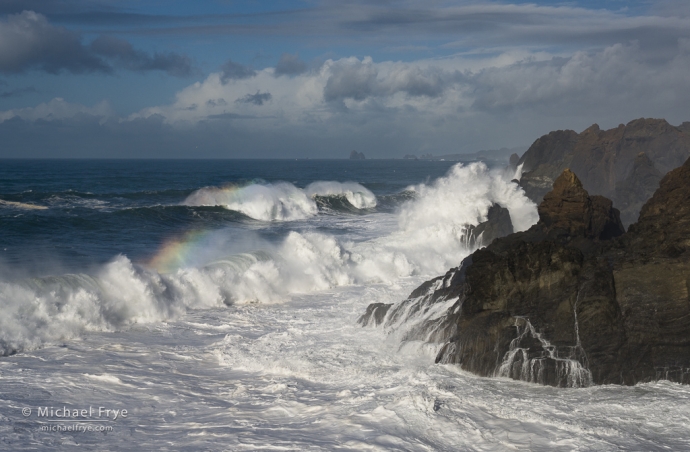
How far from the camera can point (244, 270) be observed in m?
18.1

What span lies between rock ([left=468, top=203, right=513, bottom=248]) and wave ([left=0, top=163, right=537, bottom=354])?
0.37 m

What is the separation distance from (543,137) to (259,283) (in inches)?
1601

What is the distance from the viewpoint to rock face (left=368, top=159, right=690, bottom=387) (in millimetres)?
9234

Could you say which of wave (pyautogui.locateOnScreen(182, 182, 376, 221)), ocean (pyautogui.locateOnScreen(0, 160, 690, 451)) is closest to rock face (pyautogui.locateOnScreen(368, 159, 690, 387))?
ocean (pyautogui.locateOnScreen(0, 160, 690, 451))

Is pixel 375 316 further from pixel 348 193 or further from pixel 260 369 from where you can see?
pixel 348 193

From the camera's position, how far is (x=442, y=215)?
88.7 ft

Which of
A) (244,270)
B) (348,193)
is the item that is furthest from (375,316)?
(348,193)

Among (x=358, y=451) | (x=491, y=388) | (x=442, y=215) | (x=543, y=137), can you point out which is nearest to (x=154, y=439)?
(x=358, y=451)

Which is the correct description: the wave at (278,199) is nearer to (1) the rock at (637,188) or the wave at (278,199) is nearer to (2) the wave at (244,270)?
(2) the wave at (244,270)

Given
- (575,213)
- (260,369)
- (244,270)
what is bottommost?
(260,369)

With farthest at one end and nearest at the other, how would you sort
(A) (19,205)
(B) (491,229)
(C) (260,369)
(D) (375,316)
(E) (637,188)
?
(A) (19,205), (E) (637,188), (B) (491,229), (D) (375,316), (C) (260,369)

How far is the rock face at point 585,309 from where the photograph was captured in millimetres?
9234

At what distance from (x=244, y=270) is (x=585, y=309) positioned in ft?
35.2

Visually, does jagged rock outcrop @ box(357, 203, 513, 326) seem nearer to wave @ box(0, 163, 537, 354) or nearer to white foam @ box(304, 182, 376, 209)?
wave @ box(0, 163, 537, 354)
